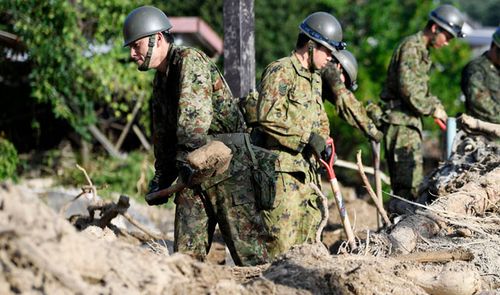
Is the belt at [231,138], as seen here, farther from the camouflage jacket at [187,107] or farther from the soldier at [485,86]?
the soldier at [485,86]

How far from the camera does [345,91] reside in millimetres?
9031

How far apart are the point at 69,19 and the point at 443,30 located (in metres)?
5.83

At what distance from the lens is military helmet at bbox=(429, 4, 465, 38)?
33.3 ft

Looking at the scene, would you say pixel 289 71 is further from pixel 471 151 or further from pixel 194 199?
pixel 471 151

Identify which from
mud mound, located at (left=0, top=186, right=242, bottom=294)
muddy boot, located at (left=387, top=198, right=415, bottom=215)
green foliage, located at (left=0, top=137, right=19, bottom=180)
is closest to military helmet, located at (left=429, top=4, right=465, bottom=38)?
muddy boot, located at (left=387, top=198, right=415, bottom=215)

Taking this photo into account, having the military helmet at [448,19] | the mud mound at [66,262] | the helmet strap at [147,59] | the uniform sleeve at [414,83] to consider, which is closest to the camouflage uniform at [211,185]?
the helmet strap at [147,59]

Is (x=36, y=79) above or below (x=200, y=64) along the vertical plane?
below

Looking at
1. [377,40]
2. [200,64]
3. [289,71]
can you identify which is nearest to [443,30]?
[289,71]

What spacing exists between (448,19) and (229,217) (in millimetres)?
4560

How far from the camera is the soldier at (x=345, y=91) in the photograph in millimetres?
9000

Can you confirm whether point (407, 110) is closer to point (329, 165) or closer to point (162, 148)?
point (329, 165)

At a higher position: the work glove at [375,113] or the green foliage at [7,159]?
the work glove at [375,113]

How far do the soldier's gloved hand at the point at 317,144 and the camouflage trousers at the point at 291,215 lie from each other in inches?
9.9

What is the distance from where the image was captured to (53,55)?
1395cm
